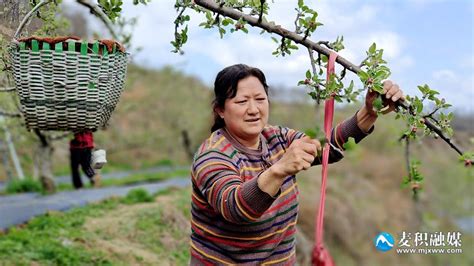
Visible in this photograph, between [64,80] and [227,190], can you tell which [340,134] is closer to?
[227,190]

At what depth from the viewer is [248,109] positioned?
2.85 metres

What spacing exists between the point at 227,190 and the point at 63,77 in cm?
98

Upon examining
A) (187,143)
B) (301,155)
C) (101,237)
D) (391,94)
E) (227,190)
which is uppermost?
(187,143)

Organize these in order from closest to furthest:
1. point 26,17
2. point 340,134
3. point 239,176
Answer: point 239,176 → point 26,17 → point 340,134

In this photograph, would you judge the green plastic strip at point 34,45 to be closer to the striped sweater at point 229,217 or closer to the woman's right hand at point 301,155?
the striped sweater at point 229,217

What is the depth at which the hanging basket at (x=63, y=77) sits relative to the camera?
9.37 ft

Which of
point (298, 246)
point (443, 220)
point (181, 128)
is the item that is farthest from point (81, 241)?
point (181, 128)

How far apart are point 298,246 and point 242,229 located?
5808mm

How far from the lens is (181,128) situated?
68.2 feet

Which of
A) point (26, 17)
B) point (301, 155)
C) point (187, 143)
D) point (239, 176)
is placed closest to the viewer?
point (301, 155)

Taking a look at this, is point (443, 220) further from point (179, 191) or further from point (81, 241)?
point (81, 241)

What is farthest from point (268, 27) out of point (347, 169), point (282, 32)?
point (347, 169)

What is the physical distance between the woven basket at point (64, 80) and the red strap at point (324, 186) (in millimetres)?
1044

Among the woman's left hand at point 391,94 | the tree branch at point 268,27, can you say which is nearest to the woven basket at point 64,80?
the tree branch at point 268,27
